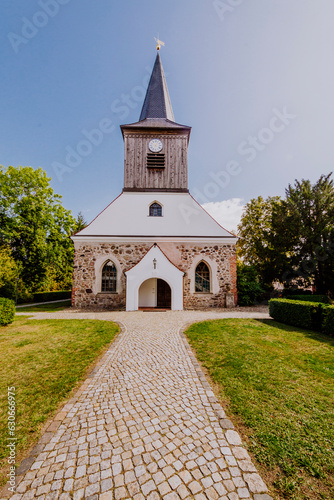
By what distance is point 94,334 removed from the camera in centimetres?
713

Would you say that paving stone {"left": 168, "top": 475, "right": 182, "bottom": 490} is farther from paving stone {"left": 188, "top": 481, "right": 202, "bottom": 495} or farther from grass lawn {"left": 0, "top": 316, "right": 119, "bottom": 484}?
grass lawn {"left": 0, "top": 316, "right": 119, "bottom": 484}

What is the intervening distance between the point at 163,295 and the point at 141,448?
11324mm

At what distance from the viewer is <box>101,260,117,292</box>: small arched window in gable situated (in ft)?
45.2

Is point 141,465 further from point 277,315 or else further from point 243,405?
point 277,315

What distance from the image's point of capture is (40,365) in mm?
4695

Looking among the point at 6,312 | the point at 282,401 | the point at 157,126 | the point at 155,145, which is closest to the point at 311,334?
the point at 282,401

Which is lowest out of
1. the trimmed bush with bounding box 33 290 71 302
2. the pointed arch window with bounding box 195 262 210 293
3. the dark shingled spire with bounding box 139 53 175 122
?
the trimmed bush with bounding box 33 290 71 302

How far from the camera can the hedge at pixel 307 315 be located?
7.57 meters

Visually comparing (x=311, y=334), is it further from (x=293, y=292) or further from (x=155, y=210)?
(x=155, y=210)

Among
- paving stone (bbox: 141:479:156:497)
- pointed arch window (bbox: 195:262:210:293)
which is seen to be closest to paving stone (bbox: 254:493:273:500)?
paving stone (bbox: 141:479:156:497)

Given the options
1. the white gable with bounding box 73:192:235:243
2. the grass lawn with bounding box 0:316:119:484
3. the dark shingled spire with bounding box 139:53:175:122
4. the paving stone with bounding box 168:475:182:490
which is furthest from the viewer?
the dark shingled spire with bounding box 139:53:175:122

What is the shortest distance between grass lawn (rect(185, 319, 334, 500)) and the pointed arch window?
7.22m

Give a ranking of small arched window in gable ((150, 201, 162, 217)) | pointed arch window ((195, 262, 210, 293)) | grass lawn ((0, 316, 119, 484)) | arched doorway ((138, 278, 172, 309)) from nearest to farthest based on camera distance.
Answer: grass lawn ((0, 316, 119, 484))
arched doorway ((138, 278, 172, 309))
pointed arch window ((195, 262, 210, 293))
small arched window in gable ((150, 201, 162, 217))

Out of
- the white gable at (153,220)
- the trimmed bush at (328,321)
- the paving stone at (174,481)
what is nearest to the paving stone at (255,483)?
the paving stone at (174,481)
